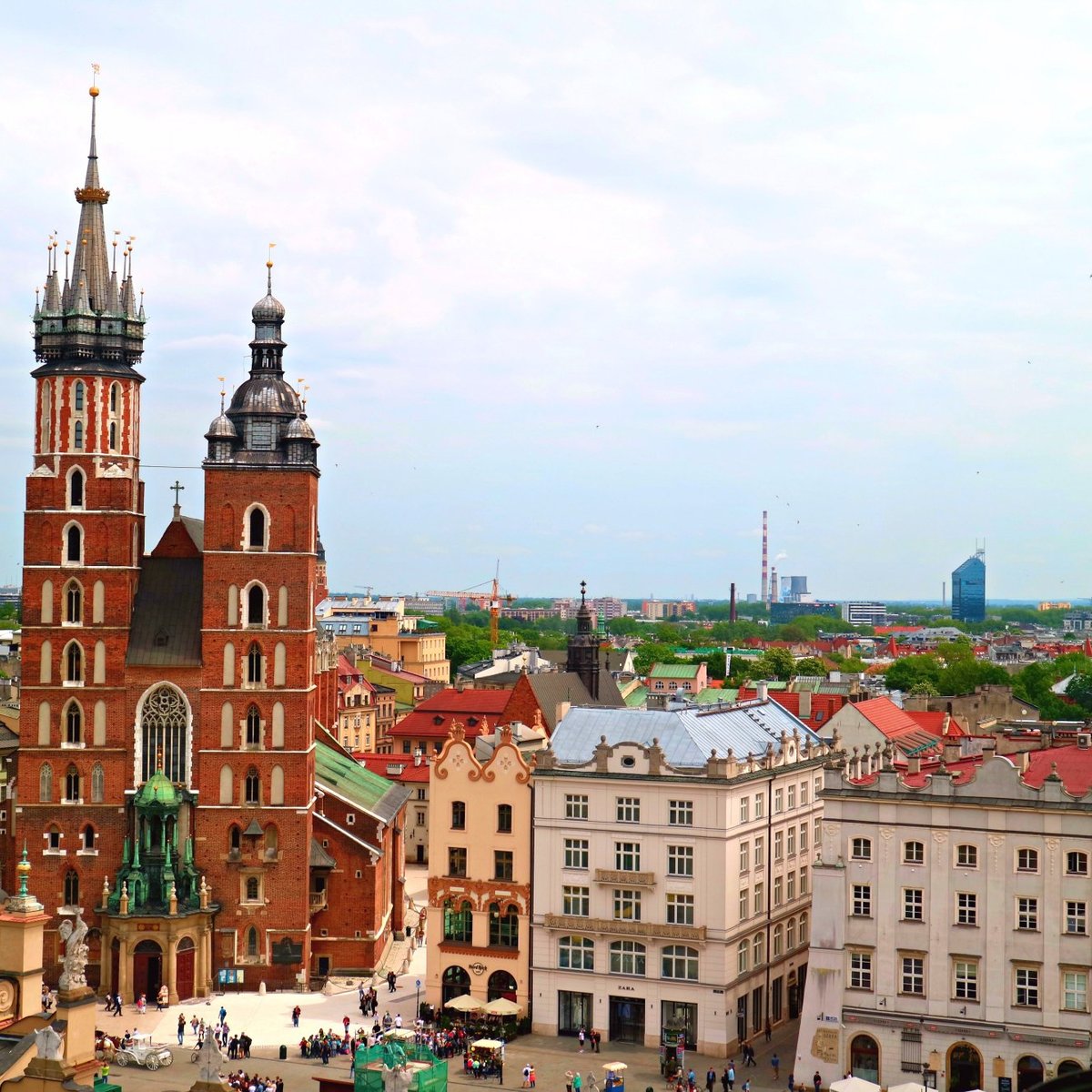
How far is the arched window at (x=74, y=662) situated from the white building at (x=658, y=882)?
2620cm

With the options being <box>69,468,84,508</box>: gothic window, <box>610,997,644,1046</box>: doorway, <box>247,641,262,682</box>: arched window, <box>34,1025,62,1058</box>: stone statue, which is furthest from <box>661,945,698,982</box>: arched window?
<box>34,1025,62,1058</box>: stone statue

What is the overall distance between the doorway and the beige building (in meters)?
4.33

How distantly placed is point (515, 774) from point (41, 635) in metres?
27.2

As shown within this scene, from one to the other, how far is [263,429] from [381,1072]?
43.6 m

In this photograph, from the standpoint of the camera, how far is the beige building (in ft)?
246

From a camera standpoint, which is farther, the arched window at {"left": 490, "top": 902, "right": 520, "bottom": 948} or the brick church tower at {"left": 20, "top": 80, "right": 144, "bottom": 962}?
the brick church tower at {"left": 20, "top": 80, "right": 144, "bottom": 962}

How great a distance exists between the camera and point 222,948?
83.6m

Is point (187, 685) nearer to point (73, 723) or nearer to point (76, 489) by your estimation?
point (73, 723)

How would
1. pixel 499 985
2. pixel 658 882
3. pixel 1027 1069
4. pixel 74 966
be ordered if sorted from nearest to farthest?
pixel 74 966
pixel 1027 1069
pixel 658 882
pixel 499 985

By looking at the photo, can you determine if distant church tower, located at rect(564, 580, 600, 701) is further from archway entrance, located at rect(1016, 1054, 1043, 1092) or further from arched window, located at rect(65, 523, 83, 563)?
archway entrance, located at rect(1016, 1054, 1043, 1092)

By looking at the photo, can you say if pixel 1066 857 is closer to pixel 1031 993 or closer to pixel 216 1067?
pixel 1031 993

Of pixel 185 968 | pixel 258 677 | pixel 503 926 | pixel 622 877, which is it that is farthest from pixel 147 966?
pixel 622 877

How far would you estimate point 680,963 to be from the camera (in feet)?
233

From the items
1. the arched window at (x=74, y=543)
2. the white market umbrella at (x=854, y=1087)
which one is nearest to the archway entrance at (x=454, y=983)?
the white market umbrella at (x=854, y=1087)
